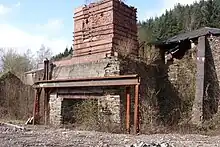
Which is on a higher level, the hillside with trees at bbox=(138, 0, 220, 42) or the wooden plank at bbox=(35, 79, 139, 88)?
the hillside with trees at bbox=(138, 0, 220, 42)

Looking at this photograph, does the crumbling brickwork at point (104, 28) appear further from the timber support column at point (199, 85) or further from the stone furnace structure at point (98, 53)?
the timber support column at point (199, 85)

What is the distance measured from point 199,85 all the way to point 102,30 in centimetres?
686

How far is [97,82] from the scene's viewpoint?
16.0 m

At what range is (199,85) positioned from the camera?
65.8 ft

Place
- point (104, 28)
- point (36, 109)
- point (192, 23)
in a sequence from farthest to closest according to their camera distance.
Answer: point (192, 23)
point (104, 28)
point (36, 109)

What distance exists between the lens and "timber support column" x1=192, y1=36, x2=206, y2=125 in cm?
1939

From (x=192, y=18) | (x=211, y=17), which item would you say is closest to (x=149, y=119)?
(x=211, y=17)

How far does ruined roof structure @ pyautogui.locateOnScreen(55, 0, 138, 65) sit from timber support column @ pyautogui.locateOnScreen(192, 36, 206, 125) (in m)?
3.97

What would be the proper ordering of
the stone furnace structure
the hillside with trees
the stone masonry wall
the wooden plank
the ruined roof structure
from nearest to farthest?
the wooden plank
the stone masonry wall
the stone furnace structure
the ruined roof structure
the hillside with trees

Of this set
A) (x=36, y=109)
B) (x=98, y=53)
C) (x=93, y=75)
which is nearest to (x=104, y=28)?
(x=98, y=53)

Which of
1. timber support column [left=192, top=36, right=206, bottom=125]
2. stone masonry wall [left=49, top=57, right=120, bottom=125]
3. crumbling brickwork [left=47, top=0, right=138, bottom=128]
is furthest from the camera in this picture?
timber support column [left=192, top=36, right=206, bottom=125]

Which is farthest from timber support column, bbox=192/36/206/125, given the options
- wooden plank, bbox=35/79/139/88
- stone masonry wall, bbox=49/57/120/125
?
wooden plank, bbox=35/79/139/88

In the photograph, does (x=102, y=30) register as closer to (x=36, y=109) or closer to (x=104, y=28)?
(x=104, y=28)

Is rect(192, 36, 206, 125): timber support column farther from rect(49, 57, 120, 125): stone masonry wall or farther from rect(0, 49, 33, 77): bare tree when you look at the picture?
rect(0, 49, 33, 77): bare tree
